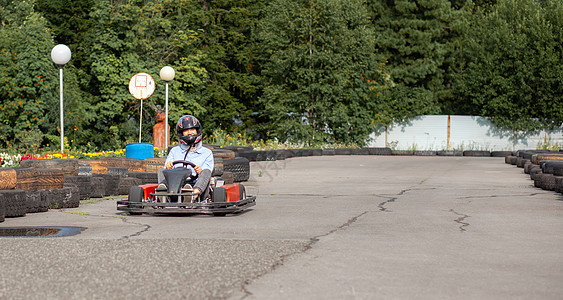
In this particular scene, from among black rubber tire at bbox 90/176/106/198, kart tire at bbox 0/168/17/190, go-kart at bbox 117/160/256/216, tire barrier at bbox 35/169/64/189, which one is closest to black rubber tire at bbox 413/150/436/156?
black rubber tire at bbox 90/176/106/198

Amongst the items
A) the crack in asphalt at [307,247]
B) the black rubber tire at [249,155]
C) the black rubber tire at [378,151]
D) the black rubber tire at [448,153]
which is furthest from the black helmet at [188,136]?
the black rubber tire at [448,153]

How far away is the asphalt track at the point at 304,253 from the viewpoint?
606cm

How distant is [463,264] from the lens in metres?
7.22

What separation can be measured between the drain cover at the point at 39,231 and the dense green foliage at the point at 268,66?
24.3 metres

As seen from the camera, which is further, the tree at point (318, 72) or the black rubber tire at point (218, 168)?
the tree at point (318, 72)

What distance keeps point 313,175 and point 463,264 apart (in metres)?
15.3

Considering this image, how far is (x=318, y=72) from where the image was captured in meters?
40.9

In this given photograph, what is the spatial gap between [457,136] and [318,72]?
33.2ft

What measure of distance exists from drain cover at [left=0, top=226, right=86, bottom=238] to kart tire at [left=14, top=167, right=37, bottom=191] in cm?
189

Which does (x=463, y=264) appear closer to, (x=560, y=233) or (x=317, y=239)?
(x=317, y=239)

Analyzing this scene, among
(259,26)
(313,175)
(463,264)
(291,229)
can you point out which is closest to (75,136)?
(259,26)

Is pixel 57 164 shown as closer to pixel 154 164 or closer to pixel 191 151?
pixel 154 164

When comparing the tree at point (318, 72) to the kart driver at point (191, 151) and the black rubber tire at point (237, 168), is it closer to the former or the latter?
the black rubber tire at point (237, 168)

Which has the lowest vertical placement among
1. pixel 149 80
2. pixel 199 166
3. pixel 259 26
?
pixel 199 166
